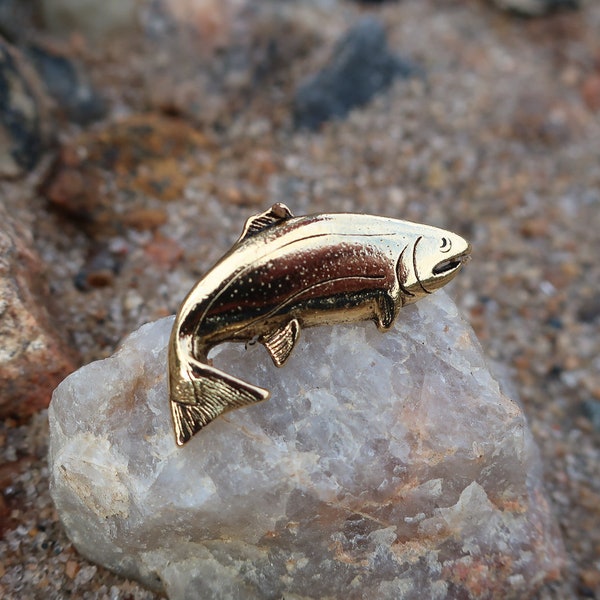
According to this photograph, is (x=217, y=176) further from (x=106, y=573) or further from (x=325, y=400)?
(x=106, y=573)

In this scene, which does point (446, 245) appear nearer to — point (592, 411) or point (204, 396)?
point (204, 396)

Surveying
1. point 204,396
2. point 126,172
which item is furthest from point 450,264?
point 126,172

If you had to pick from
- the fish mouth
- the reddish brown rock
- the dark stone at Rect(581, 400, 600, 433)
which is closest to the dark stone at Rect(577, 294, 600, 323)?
the dark stone at Rect(581, 400, 600, 433)

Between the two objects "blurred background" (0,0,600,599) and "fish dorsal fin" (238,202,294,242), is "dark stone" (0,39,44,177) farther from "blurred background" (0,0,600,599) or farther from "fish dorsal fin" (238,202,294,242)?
"fish dorsal fin" (238,202,294,242)

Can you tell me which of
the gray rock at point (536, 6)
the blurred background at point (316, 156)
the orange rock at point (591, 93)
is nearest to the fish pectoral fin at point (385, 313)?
the blurred background at point (316, 156)

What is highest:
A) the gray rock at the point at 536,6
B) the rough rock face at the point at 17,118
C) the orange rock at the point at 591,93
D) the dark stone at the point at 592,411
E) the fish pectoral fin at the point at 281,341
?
the rough rock face at the point at 17,118

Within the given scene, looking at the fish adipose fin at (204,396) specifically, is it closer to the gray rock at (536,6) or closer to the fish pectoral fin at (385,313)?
the fish pectoral fin at (385,313)

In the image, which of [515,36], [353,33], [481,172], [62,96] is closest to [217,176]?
[62,96]
